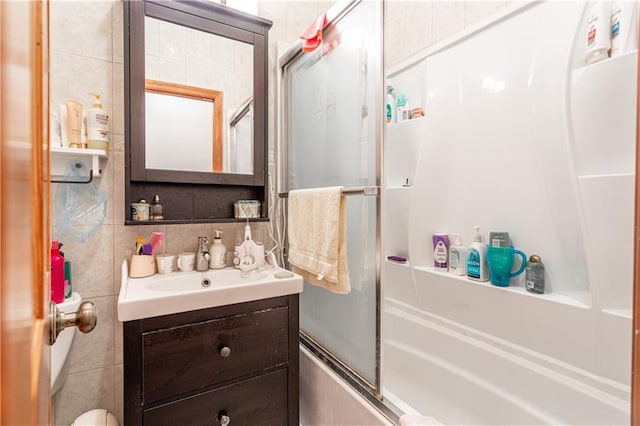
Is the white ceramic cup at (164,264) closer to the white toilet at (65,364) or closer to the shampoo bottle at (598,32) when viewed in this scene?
the white toilet at (65,364)

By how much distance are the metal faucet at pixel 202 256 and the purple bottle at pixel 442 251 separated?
122cm

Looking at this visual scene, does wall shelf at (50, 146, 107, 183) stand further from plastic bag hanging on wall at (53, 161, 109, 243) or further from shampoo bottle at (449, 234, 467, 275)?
shampoo bottle at (449, 234, 467, 275)

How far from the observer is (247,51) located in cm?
150

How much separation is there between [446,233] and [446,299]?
364mm

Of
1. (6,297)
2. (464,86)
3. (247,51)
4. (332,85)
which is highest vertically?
(247,51)

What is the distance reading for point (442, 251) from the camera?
1740 millimetres

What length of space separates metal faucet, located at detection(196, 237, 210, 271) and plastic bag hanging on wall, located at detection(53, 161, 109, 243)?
1.29 feet

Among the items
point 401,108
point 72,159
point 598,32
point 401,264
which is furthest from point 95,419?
point 598,32

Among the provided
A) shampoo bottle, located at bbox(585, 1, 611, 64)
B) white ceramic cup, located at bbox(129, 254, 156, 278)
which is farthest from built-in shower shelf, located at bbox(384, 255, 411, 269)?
white ceramic cup, located at bbox(129, 254, 156, 278)

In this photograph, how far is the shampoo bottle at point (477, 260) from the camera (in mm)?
1527

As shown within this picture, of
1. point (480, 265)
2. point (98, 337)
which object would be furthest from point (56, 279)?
point (480, 265)

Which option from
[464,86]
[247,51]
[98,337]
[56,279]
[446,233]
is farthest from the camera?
[446,233]

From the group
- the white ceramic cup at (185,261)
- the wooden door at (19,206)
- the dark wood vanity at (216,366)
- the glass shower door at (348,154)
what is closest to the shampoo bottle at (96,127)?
the white ceramic cup at (185,261)

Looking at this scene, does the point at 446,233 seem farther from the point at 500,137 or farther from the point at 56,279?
the point at 56,279
